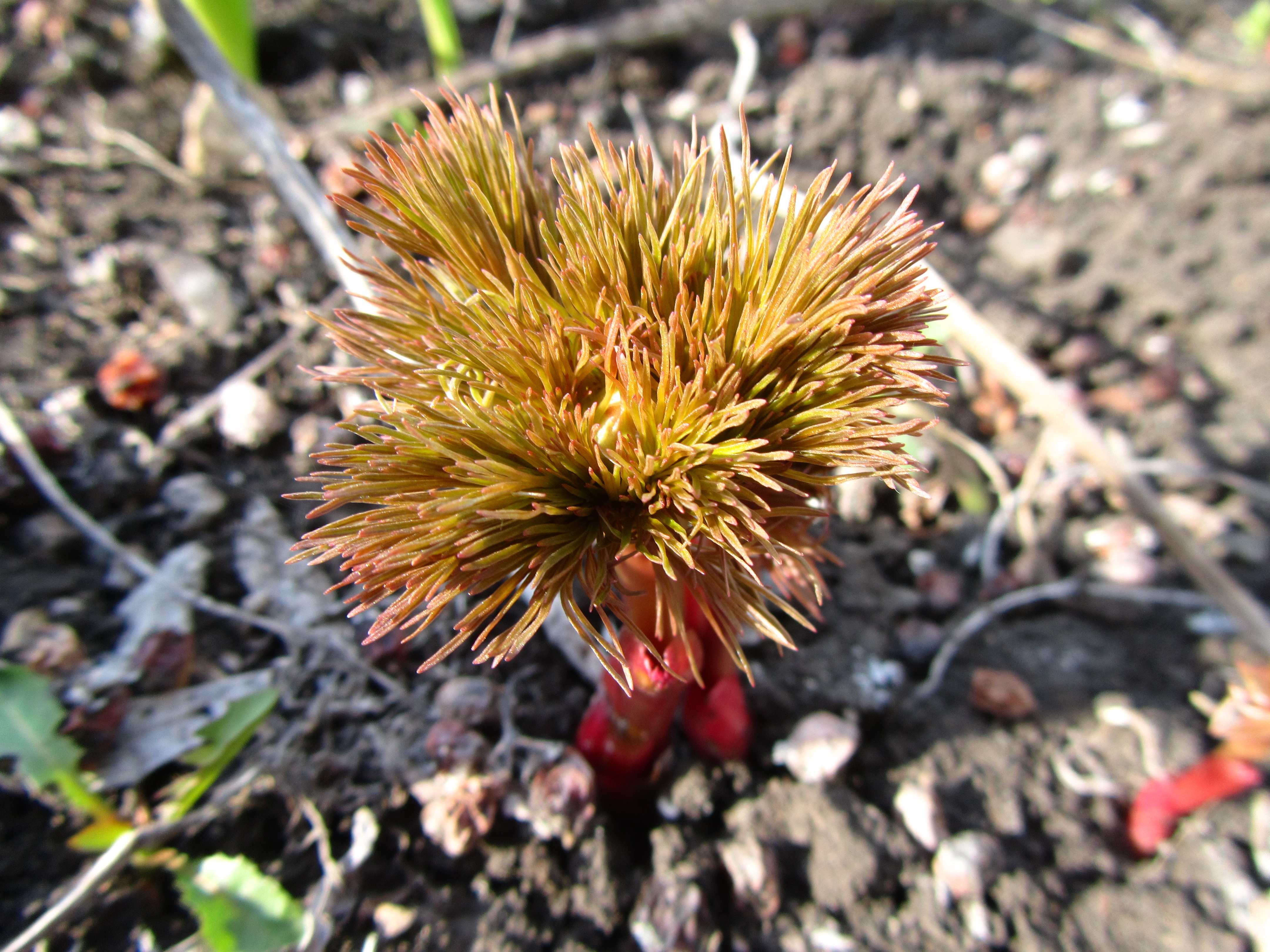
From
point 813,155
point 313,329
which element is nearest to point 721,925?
point 313,329

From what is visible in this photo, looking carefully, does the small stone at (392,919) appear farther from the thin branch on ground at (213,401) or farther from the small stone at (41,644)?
the thin branch on ground at (213,401)

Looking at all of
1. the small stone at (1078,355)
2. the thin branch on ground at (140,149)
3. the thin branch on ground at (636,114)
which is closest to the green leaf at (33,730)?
the thin branch on ground at (140,149)

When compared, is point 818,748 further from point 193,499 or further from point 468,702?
point 193,499

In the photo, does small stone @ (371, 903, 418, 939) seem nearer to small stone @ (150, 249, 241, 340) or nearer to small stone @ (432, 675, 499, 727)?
small stone @ (432, 675, 499, 727)

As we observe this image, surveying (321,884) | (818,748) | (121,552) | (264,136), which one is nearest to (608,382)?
(818,748)

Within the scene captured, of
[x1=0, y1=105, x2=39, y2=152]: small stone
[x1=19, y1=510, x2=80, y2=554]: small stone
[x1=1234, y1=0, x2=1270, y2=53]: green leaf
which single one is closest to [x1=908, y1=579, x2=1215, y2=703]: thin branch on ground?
[x1=19, y1=510, x2=80, y2=554]: small stone
